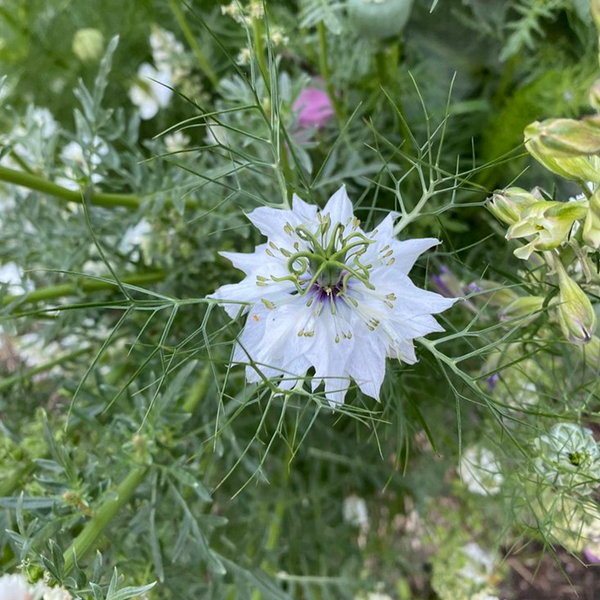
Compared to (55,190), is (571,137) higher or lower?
higher

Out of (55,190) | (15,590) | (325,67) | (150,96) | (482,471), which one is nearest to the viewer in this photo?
(15,590)

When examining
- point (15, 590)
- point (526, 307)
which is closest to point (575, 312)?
point (526, 307)

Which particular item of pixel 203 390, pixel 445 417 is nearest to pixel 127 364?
pixel 203 390

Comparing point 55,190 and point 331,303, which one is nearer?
point 331,303

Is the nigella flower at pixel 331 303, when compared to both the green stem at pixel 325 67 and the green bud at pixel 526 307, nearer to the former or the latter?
the green bud at pixel 526 307

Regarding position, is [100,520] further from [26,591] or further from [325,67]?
[325,67]

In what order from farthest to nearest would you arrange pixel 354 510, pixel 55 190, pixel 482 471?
1. pixel 354 510
2. pixel 482 471
3. pixel 55 190

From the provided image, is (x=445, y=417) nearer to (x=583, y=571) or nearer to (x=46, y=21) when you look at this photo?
(x=583, y=571)

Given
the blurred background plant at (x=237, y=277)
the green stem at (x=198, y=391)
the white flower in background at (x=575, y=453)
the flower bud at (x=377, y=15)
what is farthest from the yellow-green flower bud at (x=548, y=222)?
the green stem at (x=198, y=391)
